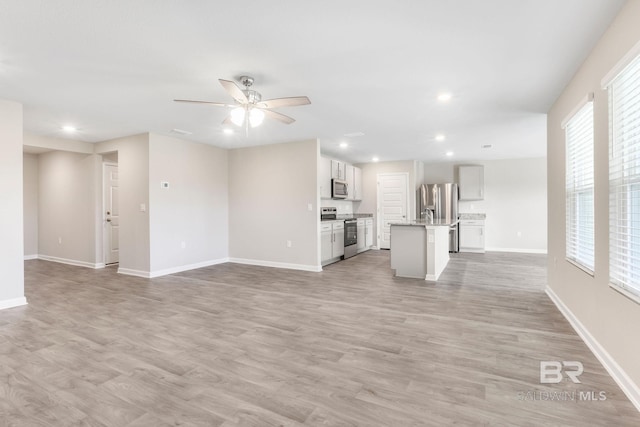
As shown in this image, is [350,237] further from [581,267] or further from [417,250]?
[581,267]

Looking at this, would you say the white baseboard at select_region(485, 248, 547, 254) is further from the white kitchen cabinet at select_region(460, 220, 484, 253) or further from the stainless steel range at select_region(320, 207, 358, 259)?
the stainless steel range at select_region(320, 207, 358, 259)

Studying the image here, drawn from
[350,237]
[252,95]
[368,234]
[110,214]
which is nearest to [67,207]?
[110,214]

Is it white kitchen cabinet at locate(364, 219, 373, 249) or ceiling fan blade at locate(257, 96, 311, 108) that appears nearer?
ceiling fan blade at locate(257, 96, 311, 108)

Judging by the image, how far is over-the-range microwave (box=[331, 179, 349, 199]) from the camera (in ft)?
23.1

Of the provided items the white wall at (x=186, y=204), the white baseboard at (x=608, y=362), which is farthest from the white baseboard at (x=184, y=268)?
the white baseboard at (x=608, y=362)

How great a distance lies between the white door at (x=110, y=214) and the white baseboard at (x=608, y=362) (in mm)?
7401

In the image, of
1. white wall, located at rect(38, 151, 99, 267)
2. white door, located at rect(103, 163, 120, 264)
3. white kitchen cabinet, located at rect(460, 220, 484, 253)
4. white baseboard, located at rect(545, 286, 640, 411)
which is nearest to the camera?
white baseboard, located at rect(545, 286, 640, 411)

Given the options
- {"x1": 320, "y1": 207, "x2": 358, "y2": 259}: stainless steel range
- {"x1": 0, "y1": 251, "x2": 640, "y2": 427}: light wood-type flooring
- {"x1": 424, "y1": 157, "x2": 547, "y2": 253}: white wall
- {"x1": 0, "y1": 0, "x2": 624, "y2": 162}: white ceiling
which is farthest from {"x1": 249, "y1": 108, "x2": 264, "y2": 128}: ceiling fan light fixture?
{"x1": 424, "y1": 157, "x2": 547, "y2": 253}: white wall

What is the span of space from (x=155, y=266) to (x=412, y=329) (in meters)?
4.39

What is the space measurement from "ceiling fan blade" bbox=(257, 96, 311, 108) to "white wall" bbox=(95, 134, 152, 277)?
10.8ft

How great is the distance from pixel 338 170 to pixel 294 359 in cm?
540

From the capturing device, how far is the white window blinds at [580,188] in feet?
9.35

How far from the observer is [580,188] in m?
3.11

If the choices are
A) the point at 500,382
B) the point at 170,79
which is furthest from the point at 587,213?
the point at 170,79
